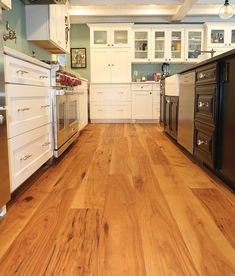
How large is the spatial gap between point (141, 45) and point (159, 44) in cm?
41

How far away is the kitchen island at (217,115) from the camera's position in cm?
191

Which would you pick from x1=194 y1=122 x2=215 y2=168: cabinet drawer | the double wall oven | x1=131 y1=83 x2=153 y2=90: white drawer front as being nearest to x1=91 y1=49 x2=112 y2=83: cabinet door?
x1=131 y1=83 x2=153 y2=90: white drawer front

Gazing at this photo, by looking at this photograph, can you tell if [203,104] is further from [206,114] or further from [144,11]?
[144,11]

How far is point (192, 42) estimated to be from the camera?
676 centimetres

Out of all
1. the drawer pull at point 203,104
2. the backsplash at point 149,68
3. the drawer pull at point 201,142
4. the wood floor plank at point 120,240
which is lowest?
the wood floor plank at point 120,240

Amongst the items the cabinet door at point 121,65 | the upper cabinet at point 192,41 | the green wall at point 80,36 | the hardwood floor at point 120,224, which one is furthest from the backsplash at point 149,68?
the hardwood floor at point 120,224

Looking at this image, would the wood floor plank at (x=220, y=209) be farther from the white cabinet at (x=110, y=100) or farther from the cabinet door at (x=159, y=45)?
the cabinet door at (x=159, y=45)

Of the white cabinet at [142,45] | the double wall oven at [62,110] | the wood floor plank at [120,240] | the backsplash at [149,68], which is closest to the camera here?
the wood floor plank at [120,240]

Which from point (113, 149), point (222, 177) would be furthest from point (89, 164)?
point (222, 177)

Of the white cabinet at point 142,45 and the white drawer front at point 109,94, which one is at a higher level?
the white cabinet at point 142,45

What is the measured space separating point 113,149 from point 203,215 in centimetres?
204

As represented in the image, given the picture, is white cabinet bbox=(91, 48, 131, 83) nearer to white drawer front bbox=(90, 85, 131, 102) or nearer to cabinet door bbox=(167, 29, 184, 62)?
white drawer front bbox=(90, 85, 131, 102)

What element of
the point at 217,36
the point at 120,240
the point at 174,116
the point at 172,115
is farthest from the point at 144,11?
the point at 120,240

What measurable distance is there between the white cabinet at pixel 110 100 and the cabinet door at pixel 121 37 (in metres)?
0.90
